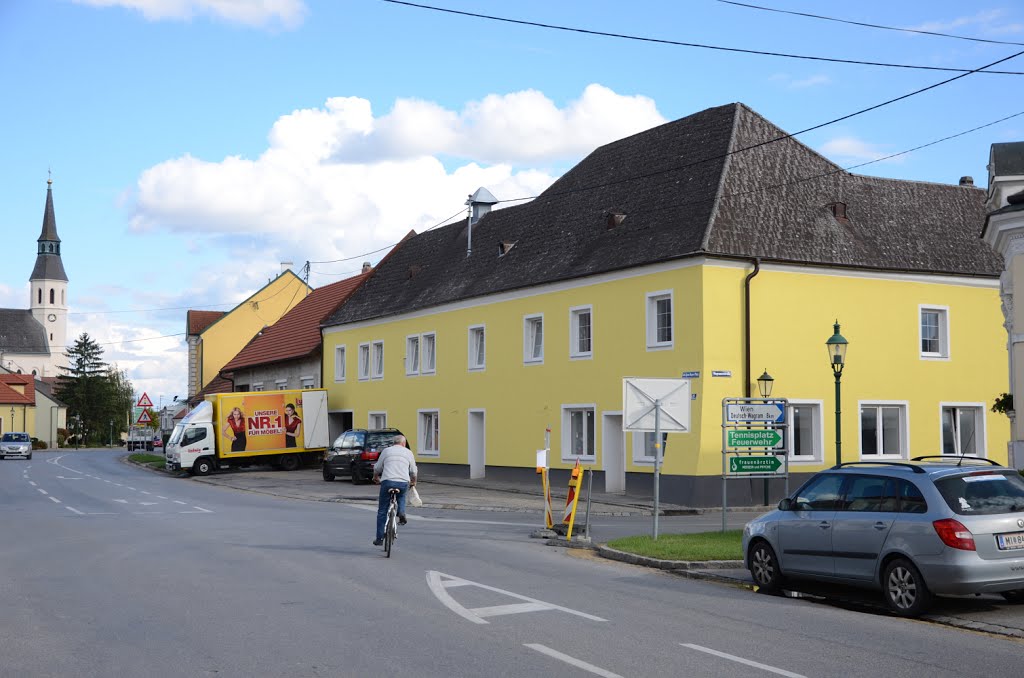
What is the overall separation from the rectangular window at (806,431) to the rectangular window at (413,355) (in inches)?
640

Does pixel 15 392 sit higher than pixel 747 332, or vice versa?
pixel 747 332

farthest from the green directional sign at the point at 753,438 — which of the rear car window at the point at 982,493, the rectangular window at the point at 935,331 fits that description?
the rectangular window at the point at 935,331

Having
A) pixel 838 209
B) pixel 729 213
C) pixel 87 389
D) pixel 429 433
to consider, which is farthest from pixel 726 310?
pixel 87 389

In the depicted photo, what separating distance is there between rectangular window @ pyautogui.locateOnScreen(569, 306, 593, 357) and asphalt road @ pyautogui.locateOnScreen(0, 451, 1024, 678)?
45.9 feet

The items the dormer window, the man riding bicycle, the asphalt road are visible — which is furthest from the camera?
the dormer window

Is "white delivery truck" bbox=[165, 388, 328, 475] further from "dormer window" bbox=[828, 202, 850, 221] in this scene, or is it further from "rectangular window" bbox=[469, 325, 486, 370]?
"dormer window" bbox=[828, 202, 850, 221]

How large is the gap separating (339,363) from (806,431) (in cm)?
2440

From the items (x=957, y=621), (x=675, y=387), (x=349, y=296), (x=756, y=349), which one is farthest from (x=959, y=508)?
(x=349, y=296)

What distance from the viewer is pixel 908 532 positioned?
1092cm

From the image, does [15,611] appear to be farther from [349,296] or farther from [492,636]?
[349,296]

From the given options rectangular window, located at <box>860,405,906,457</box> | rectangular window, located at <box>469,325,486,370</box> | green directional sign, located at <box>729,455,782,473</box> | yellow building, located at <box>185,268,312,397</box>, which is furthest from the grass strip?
yellow building, located at <box>185,268,312,397</box>

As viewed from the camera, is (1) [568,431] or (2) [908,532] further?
(1) [568,431]

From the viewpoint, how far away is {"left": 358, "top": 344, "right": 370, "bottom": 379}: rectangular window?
149 feet

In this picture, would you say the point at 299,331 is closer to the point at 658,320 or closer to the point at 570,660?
the point at 658,320
